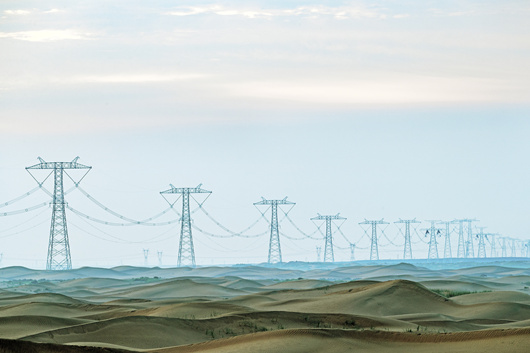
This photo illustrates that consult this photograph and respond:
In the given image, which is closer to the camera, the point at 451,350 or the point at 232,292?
the point at 451,350

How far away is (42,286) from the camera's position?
89.9 metres

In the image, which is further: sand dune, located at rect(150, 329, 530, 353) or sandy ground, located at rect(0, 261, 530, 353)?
sandy ground, located at rect(0, 261, 530, 353)

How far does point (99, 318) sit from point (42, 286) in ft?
173

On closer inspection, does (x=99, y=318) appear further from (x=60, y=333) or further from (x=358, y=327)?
(x=358, y=327)

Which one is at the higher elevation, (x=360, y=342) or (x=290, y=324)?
(x=360, y=342)

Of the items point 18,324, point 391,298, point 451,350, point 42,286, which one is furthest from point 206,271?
point 451,350

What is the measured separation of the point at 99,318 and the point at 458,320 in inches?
576

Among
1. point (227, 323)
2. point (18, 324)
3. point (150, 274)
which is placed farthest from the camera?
point (150, 274)

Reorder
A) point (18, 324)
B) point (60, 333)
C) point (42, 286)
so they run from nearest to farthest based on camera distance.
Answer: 1. point (60, 333)
2. point (18, 324)
3. point (42, 286)

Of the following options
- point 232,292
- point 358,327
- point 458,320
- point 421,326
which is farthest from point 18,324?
point 232,292

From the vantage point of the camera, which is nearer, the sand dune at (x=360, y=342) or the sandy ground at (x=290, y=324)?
the sand dune at (x=360, y=342)

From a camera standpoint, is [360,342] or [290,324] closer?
[360,342]

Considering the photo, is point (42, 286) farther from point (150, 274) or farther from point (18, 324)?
point (18, 324)

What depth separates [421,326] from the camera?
35844 mm
